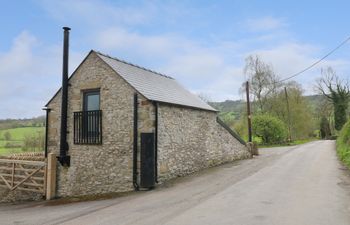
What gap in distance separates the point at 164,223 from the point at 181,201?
6.93 ft

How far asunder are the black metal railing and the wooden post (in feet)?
4.51

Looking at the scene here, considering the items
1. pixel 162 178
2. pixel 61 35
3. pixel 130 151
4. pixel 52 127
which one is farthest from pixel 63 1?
pixel 162 178

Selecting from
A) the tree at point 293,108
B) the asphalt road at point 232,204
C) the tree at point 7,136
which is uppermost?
the tree at point 293,108

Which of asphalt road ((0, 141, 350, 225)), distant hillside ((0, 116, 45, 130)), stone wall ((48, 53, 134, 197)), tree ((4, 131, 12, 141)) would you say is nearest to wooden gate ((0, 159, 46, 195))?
stone wall ((48, 53, 134, 197))

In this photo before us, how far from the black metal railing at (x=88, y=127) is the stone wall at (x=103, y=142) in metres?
0.23

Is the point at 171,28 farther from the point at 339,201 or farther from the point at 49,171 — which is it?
the point at 339,201

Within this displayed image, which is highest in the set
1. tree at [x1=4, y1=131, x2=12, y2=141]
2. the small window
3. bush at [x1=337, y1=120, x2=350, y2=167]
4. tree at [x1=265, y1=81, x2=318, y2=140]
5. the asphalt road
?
tree at [x1=265, y1=81, x2=318, y2=140]

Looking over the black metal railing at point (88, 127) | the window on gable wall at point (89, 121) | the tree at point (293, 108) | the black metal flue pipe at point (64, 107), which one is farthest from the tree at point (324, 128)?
the black metal flue pipe at point (64, 107)

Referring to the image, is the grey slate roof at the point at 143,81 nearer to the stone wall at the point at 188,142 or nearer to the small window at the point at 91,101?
the stone wall at the point at 188,142

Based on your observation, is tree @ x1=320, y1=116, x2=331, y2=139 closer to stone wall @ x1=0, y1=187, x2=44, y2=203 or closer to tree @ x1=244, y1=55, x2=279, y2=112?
tree @ x1=244, y1=55, x2=279, y2=112

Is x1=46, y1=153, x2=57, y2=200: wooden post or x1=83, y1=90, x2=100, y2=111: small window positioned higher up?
x1=83, y1=90, x2=100, y2=111: small window

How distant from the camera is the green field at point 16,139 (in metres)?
24.8

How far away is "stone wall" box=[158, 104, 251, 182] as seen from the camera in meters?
11.8

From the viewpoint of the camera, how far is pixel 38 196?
13.6 m
